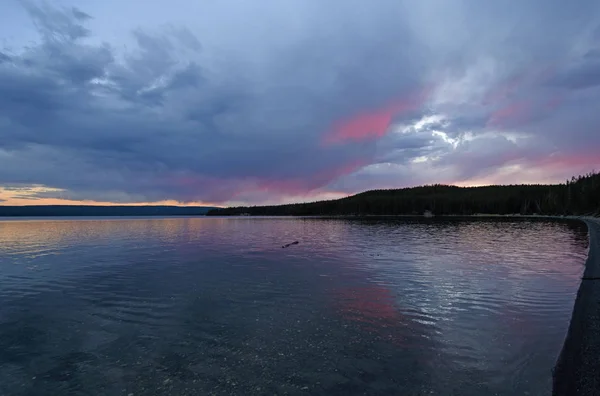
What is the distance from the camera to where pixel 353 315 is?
17.8 m

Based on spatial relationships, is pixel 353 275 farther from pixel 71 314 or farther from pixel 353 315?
pixel 71 314

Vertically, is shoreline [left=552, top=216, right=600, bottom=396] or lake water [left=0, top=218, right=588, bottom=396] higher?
shoreline [left=552, top=216, right=600, bottom=396]

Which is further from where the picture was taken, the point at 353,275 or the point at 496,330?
the point at 353,275

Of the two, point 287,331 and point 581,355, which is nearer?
point 581,355

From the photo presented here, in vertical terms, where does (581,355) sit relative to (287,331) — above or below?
above

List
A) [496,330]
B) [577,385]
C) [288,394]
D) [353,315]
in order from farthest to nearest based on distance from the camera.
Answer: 1. [353,315]
2. [496,330]
3. [288,394]
4. [577,385]

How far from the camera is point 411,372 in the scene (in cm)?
1145

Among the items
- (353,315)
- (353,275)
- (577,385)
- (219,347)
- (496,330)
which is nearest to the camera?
(577,385)

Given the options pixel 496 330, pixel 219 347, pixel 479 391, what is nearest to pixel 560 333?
pixel 496 330

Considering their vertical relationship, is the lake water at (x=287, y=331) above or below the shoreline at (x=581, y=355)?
below

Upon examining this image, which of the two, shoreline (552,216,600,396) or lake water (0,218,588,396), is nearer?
shoreline (552,216,600,396)

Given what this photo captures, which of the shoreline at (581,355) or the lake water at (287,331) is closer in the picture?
the shoreline at (581,355)

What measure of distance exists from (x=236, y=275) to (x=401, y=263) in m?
17.8

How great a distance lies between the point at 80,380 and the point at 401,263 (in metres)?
30.2
